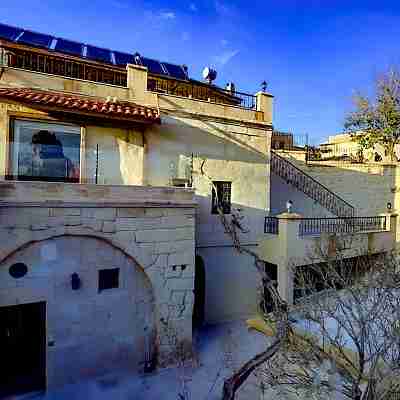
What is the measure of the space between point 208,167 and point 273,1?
735cm

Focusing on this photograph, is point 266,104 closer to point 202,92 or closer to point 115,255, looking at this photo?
point 202,92

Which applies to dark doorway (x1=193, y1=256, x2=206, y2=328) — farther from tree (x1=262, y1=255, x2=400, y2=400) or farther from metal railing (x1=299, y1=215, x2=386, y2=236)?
tree (x1=262, y1=255, x2=400, y2=400)

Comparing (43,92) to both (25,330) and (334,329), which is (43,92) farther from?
(334,329)

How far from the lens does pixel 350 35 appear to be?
13008 mm

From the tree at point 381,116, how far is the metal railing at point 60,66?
14761 millimetres

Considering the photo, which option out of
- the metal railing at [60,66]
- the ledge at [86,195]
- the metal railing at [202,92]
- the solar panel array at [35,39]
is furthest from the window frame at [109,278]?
the solar panel array at [35,39]

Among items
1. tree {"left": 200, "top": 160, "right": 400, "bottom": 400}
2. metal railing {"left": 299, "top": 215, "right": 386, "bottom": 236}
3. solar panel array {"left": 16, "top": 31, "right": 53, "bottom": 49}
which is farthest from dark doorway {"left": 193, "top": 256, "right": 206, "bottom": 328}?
solar panel array {"left": 16, "top": 31, "right": 53, "bottom": 49}

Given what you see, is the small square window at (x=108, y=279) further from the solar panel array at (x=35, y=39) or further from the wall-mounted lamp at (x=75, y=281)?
the solar panel array at (x=35, y=39)

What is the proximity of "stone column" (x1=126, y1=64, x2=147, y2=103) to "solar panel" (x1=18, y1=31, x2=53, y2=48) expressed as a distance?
13.2 ft

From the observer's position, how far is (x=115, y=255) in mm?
7594

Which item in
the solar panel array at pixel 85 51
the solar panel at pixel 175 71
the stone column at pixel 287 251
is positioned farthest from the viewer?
the solar panel at pixel 175 71

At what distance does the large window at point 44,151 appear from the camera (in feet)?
28.2

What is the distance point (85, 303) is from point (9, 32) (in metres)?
10.8

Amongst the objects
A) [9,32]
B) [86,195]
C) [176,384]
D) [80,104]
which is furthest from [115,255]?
[9,32]
